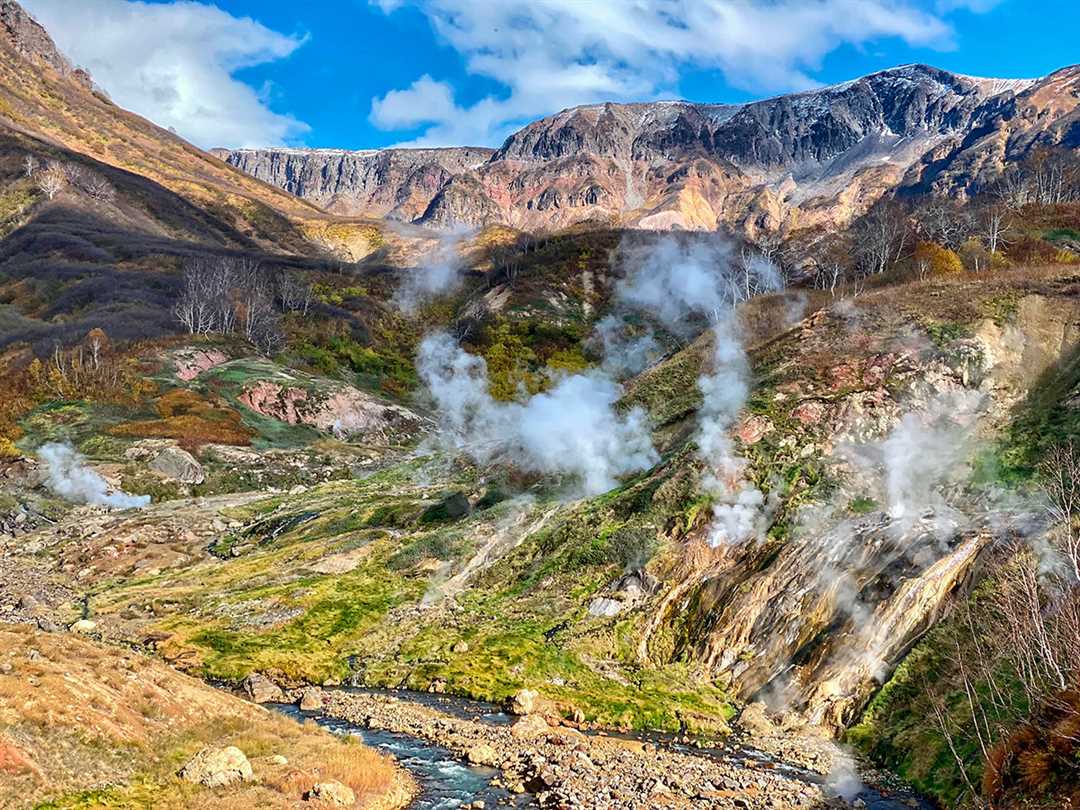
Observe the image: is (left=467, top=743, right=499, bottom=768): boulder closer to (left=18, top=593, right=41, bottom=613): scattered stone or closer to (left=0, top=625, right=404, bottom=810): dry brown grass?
(left=0, top=625, right=404, bottom=810): dry brown grass

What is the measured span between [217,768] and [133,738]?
2.67m

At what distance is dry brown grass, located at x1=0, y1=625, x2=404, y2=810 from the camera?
55.2ft

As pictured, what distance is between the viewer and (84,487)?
2196 inches

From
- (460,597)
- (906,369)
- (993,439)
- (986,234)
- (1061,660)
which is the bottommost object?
(460,597)

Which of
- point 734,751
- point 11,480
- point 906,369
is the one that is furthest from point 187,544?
Answer: point 906,369

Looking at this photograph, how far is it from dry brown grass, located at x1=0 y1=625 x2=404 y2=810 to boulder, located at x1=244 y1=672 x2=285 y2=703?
2550mm

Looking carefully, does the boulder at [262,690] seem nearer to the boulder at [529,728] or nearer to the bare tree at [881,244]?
the boulder at [529,728]

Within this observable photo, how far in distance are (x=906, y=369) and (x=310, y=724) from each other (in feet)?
111

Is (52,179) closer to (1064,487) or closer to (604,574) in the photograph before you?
(604,574)

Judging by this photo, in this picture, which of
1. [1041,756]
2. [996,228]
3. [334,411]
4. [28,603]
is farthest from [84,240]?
[1041,756]

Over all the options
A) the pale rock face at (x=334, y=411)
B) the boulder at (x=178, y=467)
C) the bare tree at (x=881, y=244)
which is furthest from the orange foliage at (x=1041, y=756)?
the bare tree at (x=881, y=244)

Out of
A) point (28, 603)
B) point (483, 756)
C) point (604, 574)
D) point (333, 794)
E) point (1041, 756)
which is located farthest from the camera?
point (28, 603)

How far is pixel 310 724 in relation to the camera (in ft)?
76.1

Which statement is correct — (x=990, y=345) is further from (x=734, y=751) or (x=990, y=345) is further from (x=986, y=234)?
(x=986, y=234)
